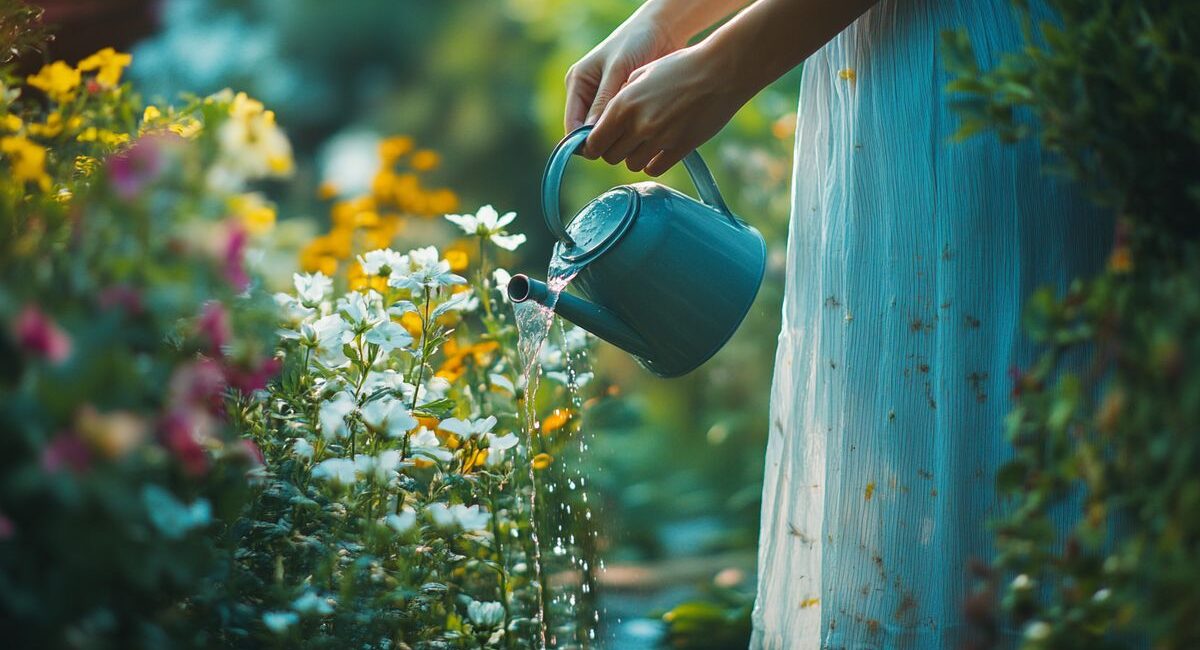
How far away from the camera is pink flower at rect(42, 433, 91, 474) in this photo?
1.84 ft

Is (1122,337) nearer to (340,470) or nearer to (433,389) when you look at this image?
(340,470)

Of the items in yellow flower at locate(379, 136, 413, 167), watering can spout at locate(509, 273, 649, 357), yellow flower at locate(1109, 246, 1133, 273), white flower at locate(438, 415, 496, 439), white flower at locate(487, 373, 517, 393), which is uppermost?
yellow flower at locate(379, 136, 413, 167)

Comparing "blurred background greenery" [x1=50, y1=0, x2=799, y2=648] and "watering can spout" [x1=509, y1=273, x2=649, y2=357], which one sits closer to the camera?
"watering can spout" [x1=509, y1=273, x2=649, y2=357]

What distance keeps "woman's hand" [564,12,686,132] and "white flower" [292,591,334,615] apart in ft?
2.39

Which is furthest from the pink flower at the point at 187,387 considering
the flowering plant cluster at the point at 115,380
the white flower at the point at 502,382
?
the white flower at the point at 502,382

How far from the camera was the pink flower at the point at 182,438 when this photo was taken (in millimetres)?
631

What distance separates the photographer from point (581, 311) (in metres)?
1.26

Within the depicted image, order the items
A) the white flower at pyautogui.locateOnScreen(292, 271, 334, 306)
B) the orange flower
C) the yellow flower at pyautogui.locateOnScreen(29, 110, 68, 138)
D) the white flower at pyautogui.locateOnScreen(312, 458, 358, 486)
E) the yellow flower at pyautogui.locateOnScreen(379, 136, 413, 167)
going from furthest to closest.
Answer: the yellow flower at pyautogui.locateOnScreen(379, 136, 413, 167) < the orange flower < the white flower at pyautogui.locateOnScreen(292, 271, 334, 306) < the yellow flower at pyautogui.locateOnScreen(29, 110, 68, 138) < the white flower at pyautogui.locateOnScreen(312, 458, 358, 486)

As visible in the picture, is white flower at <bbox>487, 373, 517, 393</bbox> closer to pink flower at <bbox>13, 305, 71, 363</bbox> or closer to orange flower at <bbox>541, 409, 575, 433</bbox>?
orange flower at <bbox>541, 409, 575, 433</bbox>

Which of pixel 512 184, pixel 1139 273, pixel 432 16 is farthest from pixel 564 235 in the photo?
pixel 432 16

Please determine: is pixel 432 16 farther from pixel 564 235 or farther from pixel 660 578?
pixel 564 235

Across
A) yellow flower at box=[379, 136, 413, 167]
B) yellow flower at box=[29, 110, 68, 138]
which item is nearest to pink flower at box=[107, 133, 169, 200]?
yellow flower at box=[29, 110, 68, 138]

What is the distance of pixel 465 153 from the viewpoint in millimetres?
4664

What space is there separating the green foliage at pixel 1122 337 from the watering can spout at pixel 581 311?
0.56 meters
